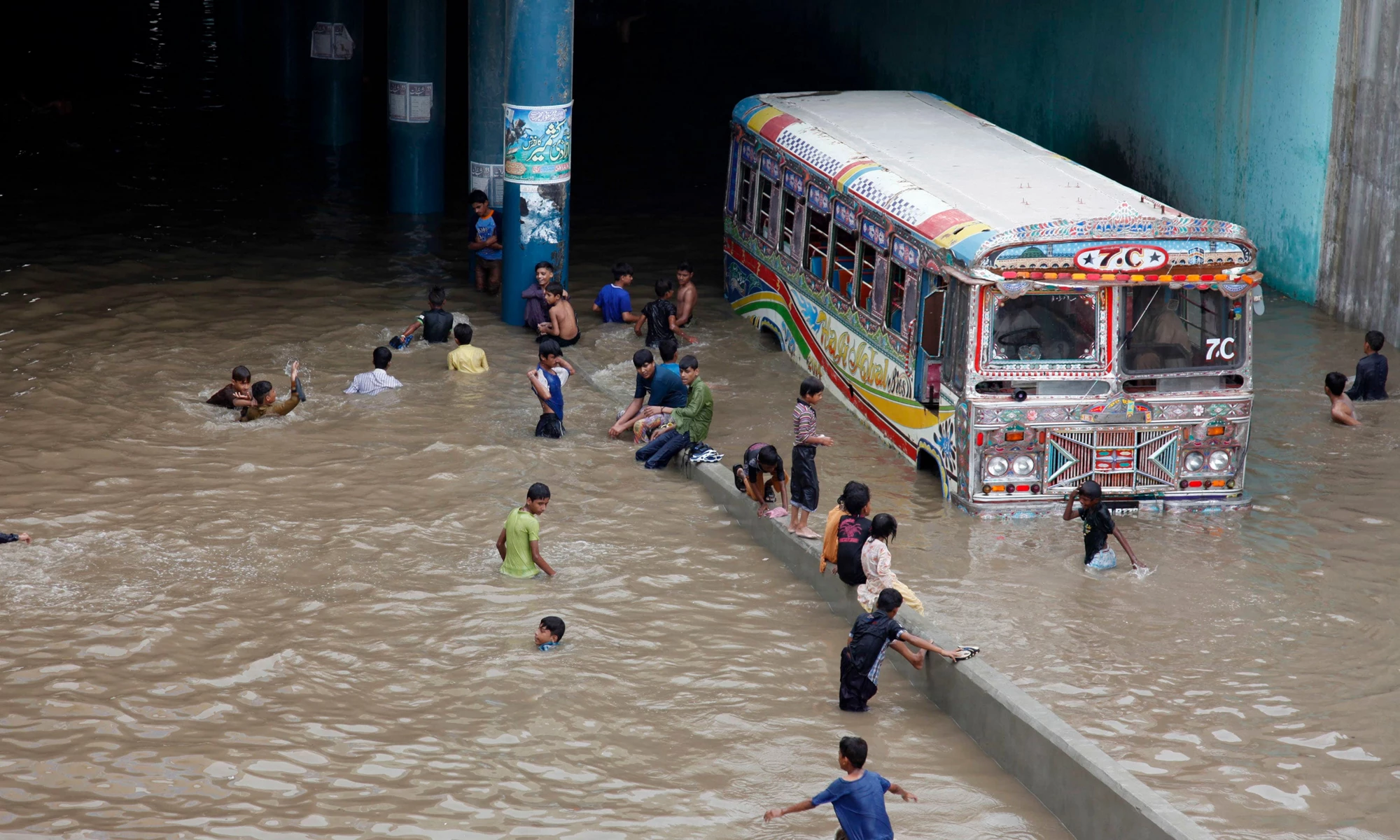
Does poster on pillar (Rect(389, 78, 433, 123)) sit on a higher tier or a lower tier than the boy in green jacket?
higher

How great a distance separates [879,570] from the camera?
36.0ft

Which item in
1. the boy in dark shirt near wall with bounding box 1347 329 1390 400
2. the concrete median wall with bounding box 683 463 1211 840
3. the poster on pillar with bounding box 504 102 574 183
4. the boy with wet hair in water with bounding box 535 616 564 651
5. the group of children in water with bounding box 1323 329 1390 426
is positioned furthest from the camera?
the poster on pillar with bounding box 504 102 574 183

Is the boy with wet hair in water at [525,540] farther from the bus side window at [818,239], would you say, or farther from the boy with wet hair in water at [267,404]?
the bus side window at [818,239]

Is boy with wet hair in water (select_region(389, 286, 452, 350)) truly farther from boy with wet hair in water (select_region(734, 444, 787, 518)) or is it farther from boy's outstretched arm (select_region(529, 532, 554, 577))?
boy's outstretched arm (select_region(529, 532, 554, 577))

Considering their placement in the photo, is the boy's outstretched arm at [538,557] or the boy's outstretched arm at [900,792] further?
the boy's outstretched arm at [538,557]

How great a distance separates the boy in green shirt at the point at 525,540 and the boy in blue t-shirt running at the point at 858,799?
164 inches

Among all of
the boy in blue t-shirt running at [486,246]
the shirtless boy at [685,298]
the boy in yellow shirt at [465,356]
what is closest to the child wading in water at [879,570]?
the boy in yellow shirt at [465,356]

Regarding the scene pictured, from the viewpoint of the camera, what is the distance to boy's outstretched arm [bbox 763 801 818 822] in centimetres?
838

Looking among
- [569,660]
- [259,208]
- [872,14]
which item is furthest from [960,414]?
[872,14]

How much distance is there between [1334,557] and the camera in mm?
12406

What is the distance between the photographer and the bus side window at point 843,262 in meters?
15.6

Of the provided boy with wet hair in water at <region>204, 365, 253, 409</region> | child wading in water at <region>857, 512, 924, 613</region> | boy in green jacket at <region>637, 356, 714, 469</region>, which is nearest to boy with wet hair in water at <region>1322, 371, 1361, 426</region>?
boy in green jacket at <region>637, 356, 714, 469</region>

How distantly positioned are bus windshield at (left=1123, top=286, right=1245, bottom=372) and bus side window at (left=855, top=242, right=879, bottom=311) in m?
2.93

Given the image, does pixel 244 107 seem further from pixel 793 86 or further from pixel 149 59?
pixel 793 86
